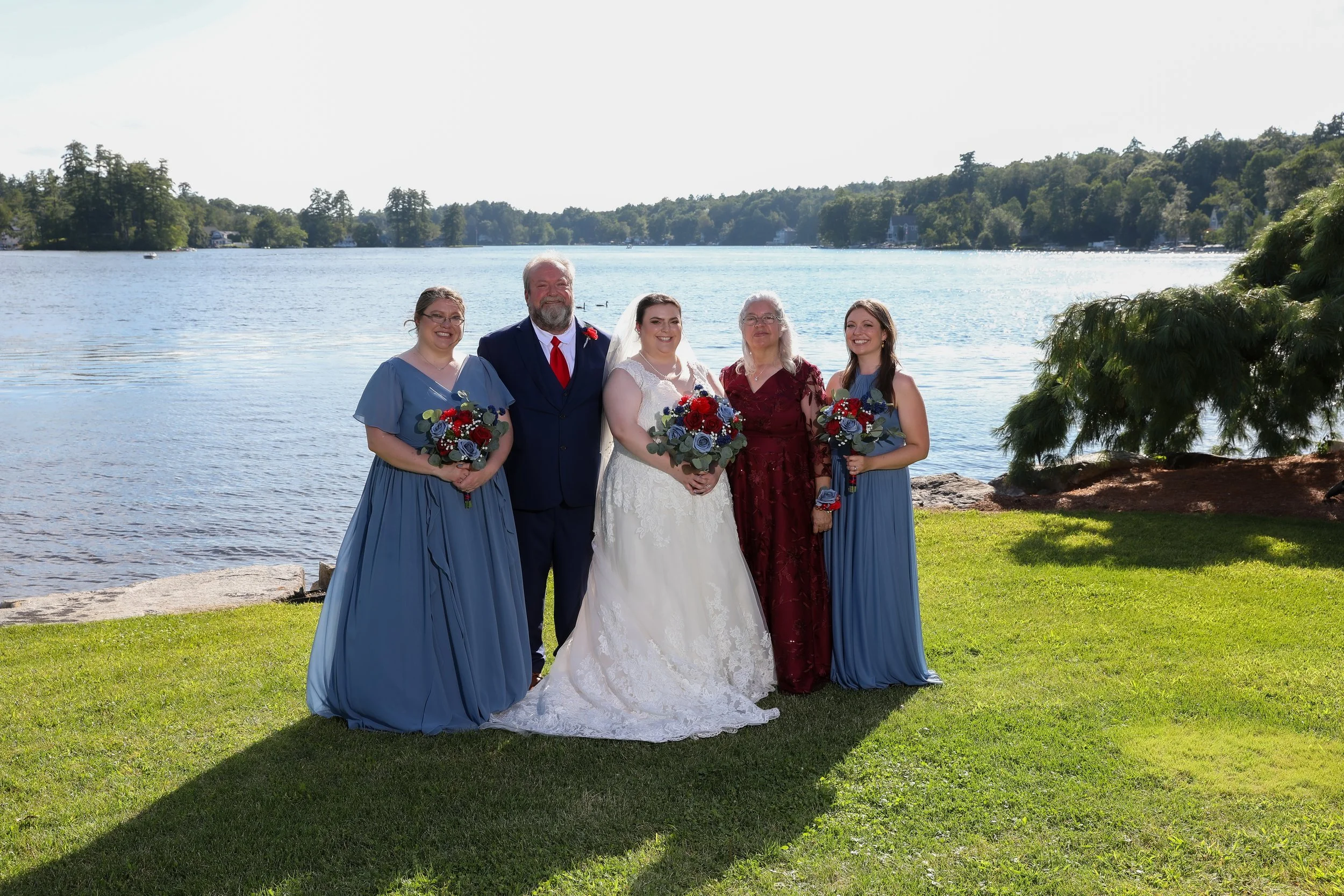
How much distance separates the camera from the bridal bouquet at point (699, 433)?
5.49 metres

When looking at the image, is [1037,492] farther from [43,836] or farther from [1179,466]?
[43,836]

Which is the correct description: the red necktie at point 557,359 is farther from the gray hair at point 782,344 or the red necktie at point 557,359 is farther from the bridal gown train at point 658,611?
the gray hair at point 782,344

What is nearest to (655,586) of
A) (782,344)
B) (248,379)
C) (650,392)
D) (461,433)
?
(650,392)

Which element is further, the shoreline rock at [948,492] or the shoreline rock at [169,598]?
the shoreline rock at [948,492]

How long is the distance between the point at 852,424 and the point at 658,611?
155cm

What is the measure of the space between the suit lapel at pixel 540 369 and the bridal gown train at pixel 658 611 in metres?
0.42

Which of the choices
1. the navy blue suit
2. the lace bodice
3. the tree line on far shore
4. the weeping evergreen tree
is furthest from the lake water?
the tree line on far shore

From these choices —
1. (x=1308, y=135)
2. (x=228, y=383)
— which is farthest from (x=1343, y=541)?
(x=1308, y=135)

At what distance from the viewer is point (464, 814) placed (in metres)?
4.70

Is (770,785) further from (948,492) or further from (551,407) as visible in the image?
(948,492)

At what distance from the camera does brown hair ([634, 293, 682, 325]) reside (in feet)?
19.2

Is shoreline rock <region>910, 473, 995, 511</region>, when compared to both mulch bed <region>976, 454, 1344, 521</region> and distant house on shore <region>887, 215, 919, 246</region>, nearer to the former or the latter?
mulch bed <region>976, 454, 1344, 521</region>

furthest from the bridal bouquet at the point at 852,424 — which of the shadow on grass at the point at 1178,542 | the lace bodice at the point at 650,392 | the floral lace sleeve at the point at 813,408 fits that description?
the shadow on grass at the point at 1178,542

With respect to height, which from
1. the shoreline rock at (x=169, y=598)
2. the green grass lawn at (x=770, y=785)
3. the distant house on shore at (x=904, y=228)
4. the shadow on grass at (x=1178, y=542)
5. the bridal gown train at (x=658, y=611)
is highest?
the distant house on shore at (x=904, y=228)
